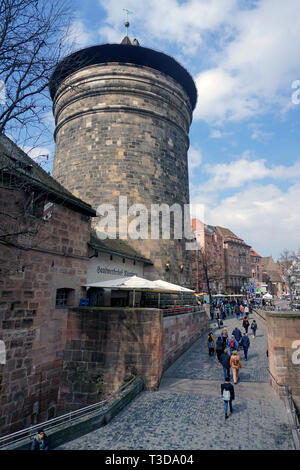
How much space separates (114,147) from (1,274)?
1279 centimetres

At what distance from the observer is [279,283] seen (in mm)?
87812

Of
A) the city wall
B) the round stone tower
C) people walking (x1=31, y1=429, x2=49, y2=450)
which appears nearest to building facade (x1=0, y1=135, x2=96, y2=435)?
the city wall

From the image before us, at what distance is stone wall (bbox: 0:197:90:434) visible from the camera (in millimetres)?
8102

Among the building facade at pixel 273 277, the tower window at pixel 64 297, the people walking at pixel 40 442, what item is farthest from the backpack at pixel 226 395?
the building facade at pixel 273 277

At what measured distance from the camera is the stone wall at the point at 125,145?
60.4 feet

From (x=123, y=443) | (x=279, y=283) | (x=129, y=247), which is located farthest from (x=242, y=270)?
(x=123, y=443)

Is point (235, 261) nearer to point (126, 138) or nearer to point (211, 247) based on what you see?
point (211, 247)

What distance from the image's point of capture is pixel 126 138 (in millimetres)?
19000

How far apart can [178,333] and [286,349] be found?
17.0 ft

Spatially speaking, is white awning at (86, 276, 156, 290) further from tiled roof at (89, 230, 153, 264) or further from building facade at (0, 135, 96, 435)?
tiled roof at (89, 230, 153, 264)

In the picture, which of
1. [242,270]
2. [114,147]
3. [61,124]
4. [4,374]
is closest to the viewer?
[4,374]

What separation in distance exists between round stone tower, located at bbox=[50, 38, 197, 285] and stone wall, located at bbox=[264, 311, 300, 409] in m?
9.65

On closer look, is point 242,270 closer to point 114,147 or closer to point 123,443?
point 114,147
